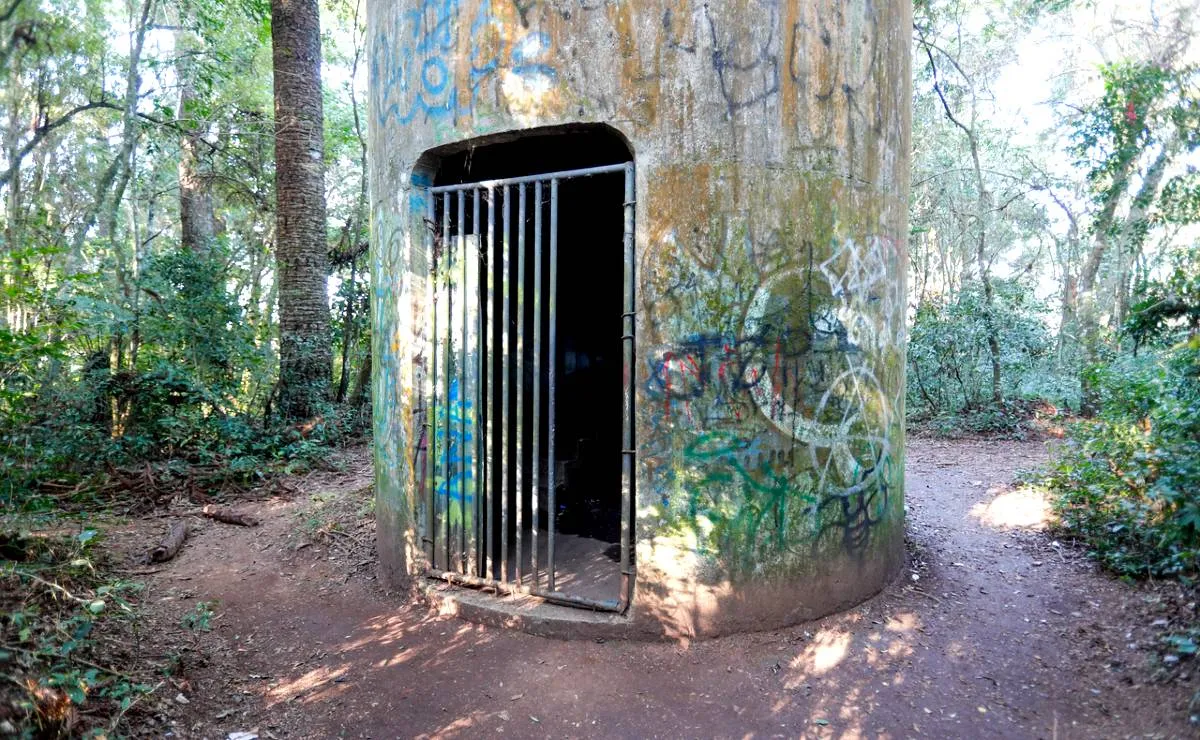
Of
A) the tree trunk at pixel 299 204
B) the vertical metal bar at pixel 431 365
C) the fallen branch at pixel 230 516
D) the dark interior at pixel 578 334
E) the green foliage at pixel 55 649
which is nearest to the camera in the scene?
the green foliage at pixel 55 649

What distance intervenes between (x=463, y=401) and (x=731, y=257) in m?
2.09

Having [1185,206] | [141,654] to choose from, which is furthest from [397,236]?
[1185,206]

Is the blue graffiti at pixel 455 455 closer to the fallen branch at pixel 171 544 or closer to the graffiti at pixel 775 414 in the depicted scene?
the graffiti at pixel 775 414

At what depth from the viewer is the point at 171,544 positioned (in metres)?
6.18

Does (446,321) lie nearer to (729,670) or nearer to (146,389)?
(729,670)

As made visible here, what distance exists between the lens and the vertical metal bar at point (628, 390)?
4.20 metres

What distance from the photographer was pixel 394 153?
487cm

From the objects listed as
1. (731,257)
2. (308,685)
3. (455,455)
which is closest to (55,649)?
(308,685)

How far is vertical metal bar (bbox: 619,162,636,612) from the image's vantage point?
4.20m

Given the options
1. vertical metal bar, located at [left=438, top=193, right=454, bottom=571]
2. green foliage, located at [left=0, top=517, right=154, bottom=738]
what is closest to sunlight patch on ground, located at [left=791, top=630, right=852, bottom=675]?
vertical metal bar, located at [left=438, top=193, right=454, bottom=571]

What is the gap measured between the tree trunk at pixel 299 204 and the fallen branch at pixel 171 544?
3.27 metres

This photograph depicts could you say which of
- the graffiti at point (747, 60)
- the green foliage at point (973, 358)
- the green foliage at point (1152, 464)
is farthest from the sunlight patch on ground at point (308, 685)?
A: the green foliage at point (973, 358)

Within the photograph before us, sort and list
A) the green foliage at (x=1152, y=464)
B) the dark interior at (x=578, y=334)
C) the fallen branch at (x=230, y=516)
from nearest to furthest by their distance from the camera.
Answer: the green foliage at (x=1152, y=464) → the dark interior at (x=578, y=334) → the fallen branch at (x=230, y=516)

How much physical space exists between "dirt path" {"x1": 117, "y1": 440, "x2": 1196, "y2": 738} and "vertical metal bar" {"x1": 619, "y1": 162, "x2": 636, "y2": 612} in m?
0.45
